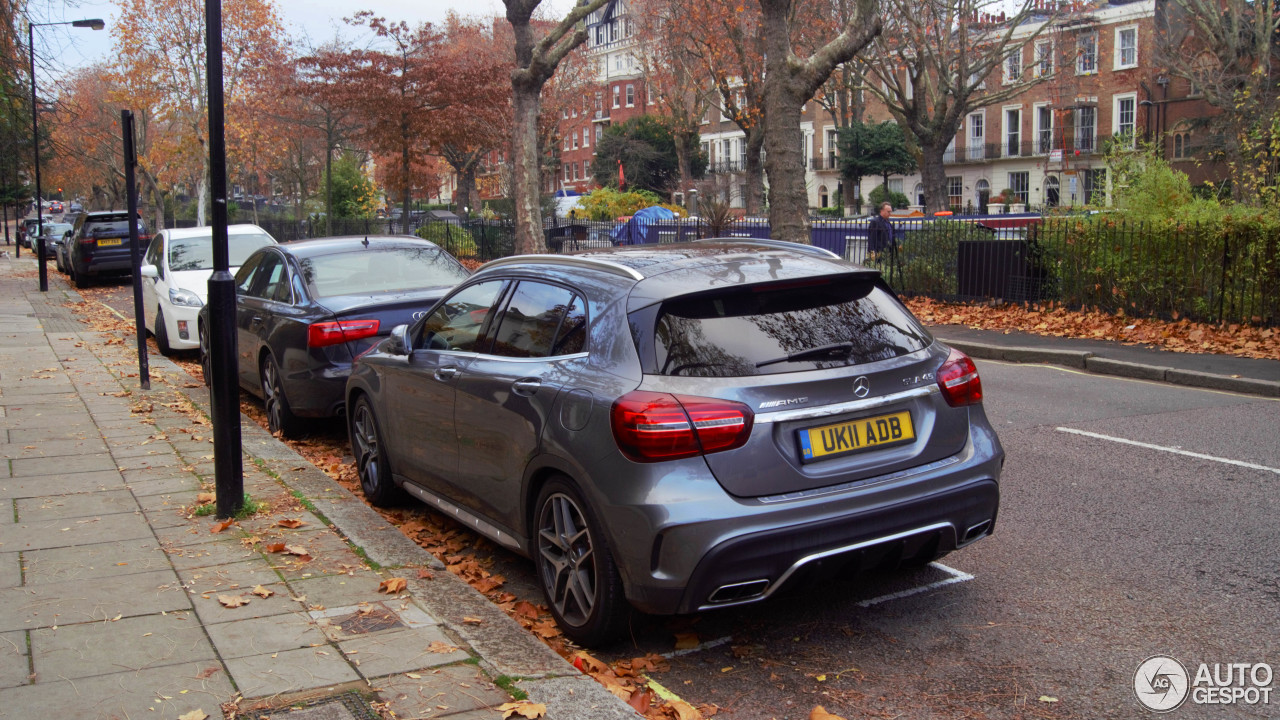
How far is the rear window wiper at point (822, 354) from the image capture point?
13.6 ft

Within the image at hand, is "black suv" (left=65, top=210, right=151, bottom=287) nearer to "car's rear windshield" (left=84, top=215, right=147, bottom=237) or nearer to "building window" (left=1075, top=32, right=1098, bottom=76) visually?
"car's rear windshield" (left=84, top=215, right=147, bottom=237)

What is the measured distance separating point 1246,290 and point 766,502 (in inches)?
450

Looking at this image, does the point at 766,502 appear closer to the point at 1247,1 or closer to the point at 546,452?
the point at 546,452

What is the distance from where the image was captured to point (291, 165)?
64.1 m

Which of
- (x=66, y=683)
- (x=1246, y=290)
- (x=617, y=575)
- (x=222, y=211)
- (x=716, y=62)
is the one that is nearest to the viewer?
(x=66, y=683)

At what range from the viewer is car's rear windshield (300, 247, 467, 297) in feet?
29.4

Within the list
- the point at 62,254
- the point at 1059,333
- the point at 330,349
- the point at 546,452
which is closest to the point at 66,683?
the point at 546,452

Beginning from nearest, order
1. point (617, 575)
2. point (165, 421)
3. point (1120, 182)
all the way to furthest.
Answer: point (617, 575)
point (165, 421)
point (1120, 182)

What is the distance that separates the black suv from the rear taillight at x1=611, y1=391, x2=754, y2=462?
89.0 ft

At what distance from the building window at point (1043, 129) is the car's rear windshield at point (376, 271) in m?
59.3

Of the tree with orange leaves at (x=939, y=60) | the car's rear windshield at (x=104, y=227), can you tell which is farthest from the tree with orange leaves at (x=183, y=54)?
the tree with orange leaves at (x=939, y=60)

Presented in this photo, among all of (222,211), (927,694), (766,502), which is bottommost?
(927,694)

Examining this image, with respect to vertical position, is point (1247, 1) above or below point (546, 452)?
above

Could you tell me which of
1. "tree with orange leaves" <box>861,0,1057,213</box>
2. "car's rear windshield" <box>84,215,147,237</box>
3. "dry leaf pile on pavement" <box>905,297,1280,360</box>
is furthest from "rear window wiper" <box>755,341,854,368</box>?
"tree with orange leaves" <box>861,0,1057,213</box>
